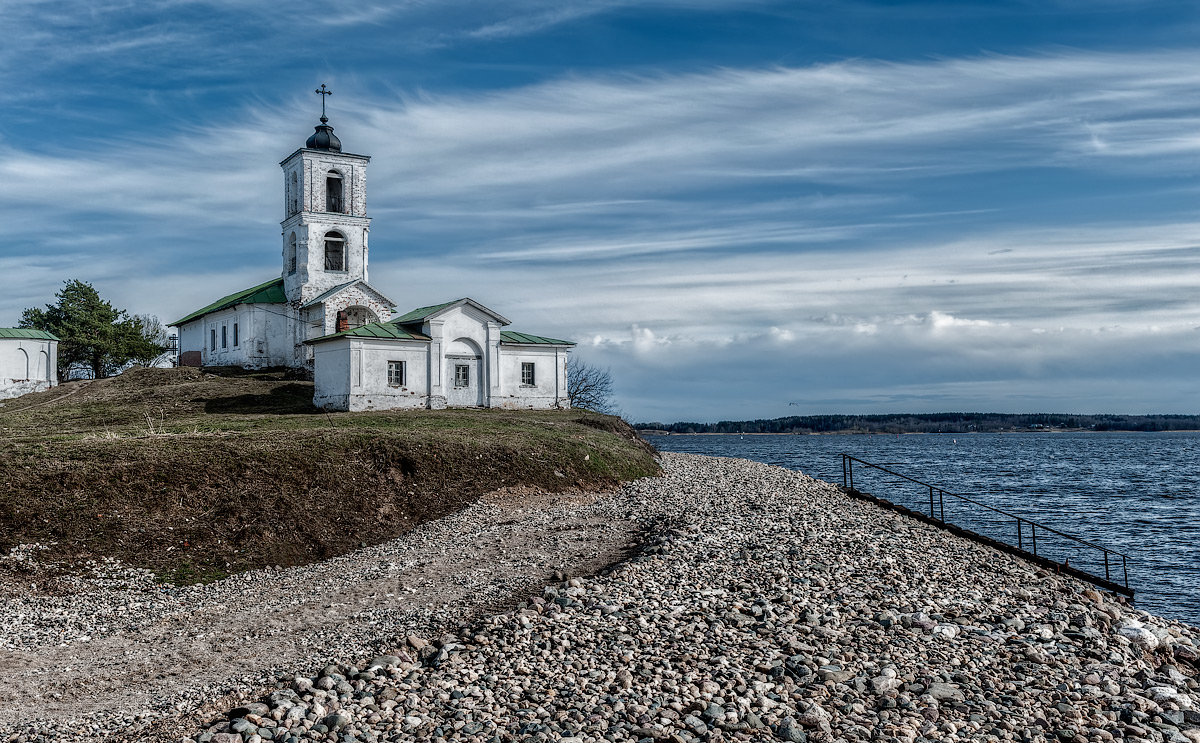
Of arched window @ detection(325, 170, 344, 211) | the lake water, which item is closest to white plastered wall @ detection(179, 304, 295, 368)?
arched window @ detection(325, 170, 344, 211)

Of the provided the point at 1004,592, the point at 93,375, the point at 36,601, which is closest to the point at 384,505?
the point at 36,601

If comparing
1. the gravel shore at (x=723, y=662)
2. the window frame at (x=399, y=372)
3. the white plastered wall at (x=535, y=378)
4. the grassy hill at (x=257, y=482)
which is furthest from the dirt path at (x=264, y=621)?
the white plastered wall at (x=535, y=378)

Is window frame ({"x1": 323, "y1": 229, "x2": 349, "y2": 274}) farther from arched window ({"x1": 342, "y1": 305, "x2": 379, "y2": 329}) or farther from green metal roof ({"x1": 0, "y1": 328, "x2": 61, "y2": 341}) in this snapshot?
green metal roof ({"x1": 0, "y1": 328, "x2": 61, "y2": 341})

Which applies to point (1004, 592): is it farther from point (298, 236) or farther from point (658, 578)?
point (298, 236)

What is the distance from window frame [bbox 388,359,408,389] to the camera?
1567 inches

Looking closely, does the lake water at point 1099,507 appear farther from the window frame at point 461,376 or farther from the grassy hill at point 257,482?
the window frame at point 461,376

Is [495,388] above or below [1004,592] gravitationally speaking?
above

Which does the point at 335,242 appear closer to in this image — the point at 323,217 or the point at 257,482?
the point at 323,217

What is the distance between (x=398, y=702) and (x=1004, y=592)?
10.8 metres

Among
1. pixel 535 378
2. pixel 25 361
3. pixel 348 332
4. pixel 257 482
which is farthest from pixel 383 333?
pixel 25 361

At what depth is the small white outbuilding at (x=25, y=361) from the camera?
52812mm

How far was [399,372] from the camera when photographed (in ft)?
132

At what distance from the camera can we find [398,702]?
996 centimetres

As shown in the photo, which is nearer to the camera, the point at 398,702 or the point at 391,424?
the point at 398,702
